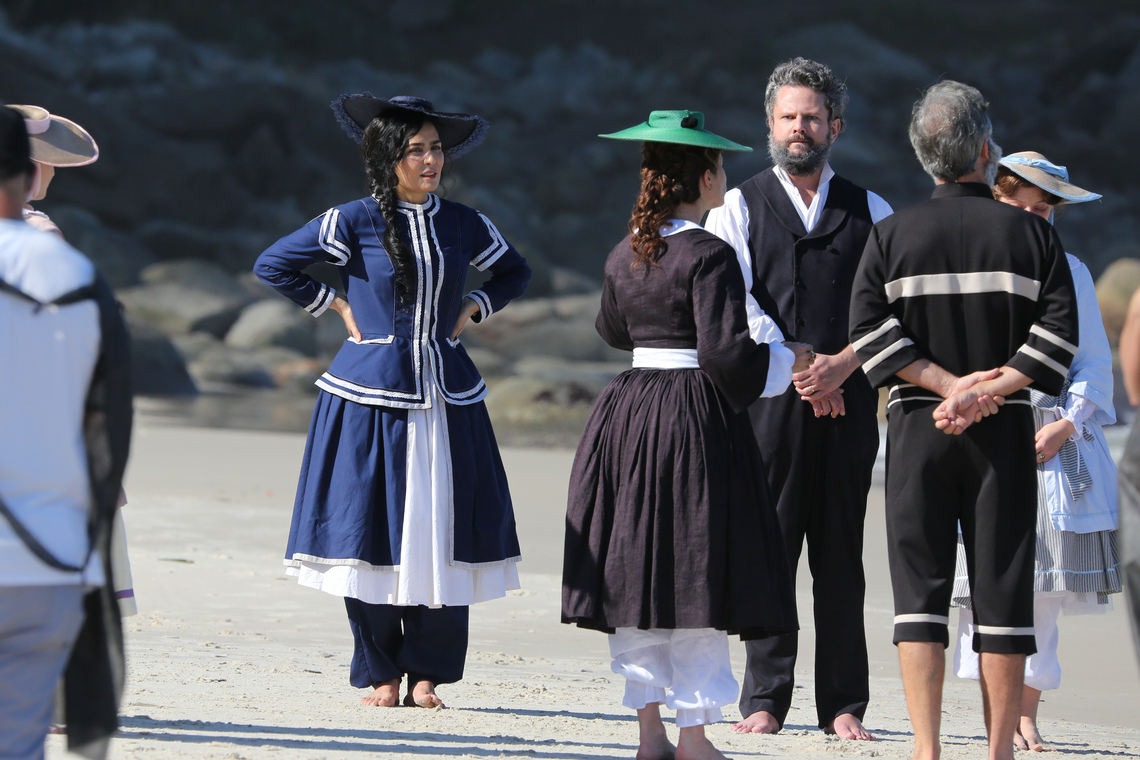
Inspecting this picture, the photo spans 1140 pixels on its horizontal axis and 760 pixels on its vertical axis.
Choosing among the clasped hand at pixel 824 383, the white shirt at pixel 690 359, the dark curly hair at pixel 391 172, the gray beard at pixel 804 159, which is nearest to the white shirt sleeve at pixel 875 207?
the gray beard at pixel 804 159

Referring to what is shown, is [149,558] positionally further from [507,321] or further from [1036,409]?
[507,321]

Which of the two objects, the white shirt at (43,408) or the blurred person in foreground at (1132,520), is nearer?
the white shirt at (43,408)

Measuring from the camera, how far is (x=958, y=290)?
10.7 ft

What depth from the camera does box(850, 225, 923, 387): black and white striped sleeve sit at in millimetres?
3270

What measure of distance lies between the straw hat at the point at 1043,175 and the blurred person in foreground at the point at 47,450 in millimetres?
2565

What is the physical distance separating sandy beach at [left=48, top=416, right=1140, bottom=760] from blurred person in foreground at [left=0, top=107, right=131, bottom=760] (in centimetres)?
93

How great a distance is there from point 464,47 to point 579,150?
19.5 ft

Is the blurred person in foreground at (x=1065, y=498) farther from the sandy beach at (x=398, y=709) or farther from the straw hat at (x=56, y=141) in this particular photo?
the straw hat at (x=56, y=141)

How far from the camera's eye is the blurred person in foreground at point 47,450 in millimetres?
2156

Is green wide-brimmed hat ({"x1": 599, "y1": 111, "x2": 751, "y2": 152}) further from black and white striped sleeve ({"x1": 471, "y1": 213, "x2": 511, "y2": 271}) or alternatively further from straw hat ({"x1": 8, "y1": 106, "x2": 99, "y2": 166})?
straw hat ({"x1": 8, "y1": 106, "x2": 99, "y2": 166})

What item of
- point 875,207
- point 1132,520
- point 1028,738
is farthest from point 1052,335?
point 1028,738

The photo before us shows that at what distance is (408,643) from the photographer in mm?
4020

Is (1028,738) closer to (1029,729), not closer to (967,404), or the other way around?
(1029,729)

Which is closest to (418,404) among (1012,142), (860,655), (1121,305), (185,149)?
(860,655)
